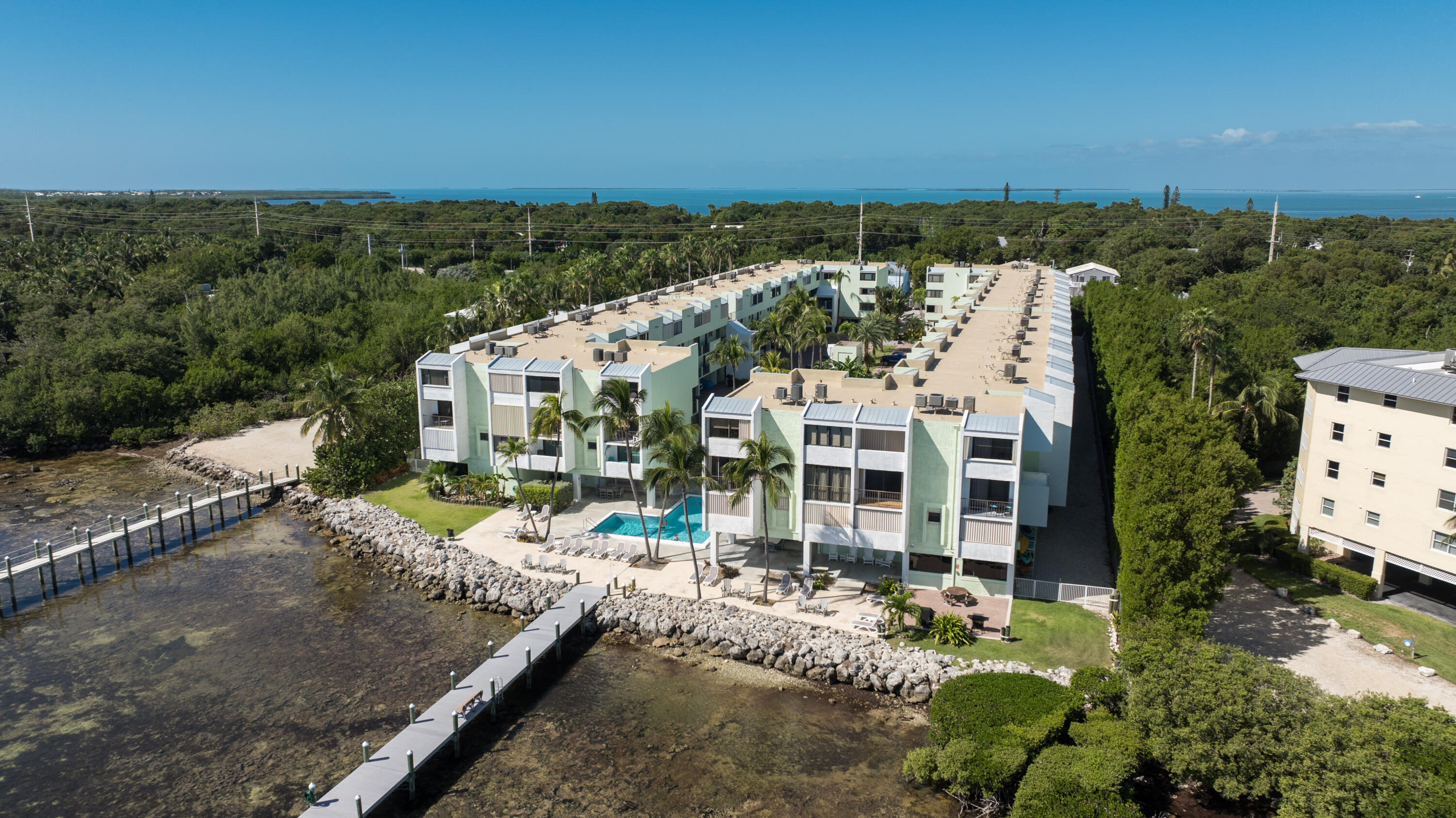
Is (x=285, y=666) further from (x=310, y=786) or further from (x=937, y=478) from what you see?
(x=937, y=478)

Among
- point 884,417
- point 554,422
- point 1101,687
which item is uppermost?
point 884,417

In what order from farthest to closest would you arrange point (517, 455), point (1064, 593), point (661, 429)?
point (517, 455) → point (661, 429) → point (1064, 593)

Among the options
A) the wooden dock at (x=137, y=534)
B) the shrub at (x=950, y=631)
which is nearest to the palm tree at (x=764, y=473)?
the shrub at (x=950, y=631)

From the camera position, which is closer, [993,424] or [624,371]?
[993,424]

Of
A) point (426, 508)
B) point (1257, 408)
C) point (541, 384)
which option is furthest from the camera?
Result: point (1257, 408)

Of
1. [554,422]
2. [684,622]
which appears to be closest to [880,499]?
[684,622]

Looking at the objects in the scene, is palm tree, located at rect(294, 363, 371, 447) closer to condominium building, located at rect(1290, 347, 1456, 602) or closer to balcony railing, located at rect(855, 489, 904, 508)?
balcony railing, located at rect(855, 489, 904, 508)

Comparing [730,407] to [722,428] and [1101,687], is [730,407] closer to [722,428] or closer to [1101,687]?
[722,428]
